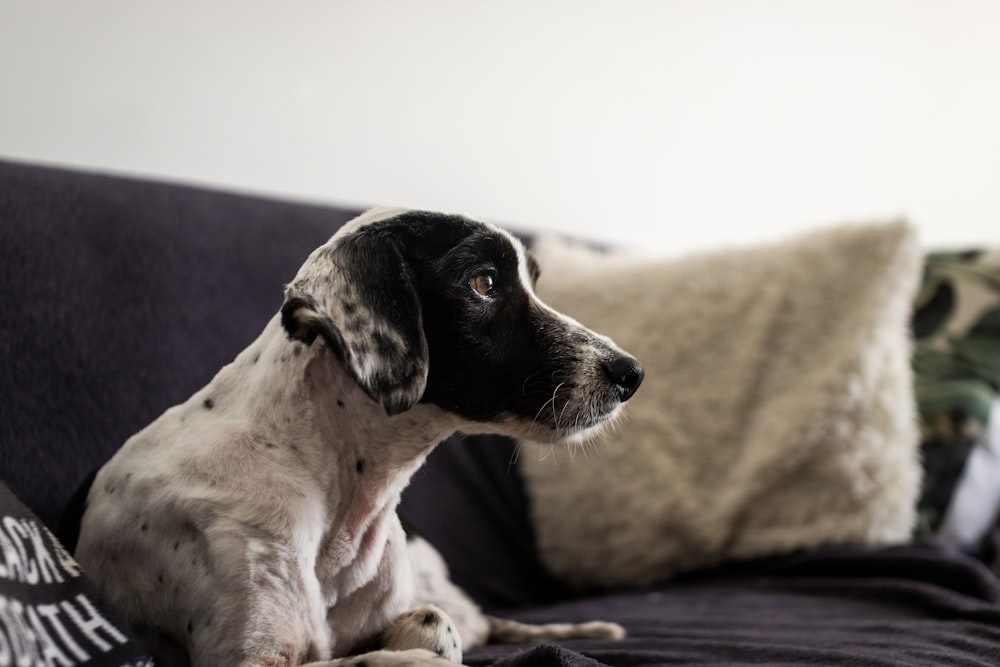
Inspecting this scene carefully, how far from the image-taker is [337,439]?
0.89 metres

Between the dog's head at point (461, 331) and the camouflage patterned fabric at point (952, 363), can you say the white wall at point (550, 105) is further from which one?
the camouflage patterned fabric at point (952, 363)

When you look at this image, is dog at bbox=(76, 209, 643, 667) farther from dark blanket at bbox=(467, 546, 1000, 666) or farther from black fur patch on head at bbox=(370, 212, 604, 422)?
dark blanket at bbox=(467, 546, 1000, 666)

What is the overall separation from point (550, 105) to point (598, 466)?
2.75ft

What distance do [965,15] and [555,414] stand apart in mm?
2713

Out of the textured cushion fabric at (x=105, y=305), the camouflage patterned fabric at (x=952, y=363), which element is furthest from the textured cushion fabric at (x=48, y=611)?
the camouflage patterned fabric at (x=952, y=363)

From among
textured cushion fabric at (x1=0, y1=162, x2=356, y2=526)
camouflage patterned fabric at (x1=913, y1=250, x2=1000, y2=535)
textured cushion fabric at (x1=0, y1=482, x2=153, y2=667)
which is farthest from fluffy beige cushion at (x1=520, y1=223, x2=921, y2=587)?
textured cushion fabric at (x1=0, y1=482, x2=153, y2=667)

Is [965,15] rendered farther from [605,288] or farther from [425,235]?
[425,235]

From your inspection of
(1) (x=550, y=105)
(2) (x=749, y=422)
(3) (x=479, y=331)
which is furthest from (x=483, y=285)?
(1) (x=550, y=105)

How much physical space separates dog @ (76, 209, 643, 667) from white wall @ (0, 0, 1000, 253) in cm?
16

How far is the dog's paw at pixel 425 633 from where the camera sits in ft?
2.83

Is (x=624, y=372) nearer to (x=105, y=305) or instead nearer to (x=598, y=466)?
(x=105, y=305)

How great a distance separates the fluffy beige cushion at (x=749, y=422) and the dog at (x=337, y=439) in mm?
768

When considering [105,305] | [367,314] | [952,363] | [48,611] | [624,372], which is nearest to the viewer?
[48,611]

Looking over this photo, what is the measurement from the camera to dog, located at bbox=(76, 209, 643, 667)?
79 centimetres
